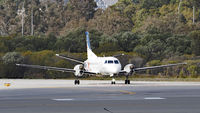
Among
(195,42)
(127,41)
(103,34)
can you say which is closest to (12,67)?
(127,41)

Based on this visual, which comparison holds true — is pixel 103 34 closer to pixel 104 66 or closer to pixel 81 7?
pixel 81 7

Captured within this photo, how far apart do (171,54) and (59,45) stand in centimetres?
1900

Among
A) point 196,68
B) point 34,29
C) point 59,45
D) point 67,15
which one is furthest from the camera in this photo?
point 67,15

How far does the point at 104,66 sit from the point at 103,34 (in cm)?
5335

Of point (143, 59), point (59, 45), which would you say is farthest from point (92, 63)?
point (59, 45)

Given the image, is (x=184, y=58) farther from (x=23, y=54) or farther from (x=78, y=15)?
(x=78, y=15)

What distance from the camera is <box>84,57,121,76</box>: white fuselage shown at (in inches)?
1859

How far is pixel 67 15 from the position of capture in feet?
475

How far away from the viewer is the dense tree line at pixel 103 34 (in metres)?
72.7

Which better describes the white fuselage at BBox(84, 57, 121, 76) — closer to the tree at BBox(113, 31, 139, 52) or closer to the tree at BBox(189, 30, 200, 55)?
the tree at BBox(189, 30, 200, 55)

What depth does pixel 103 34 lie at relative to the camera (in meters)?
101

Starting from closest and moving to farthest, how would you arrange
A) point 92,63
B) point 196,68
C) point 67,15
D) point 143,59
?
point 92,63, point 196,68, point 143,59, point 67,15

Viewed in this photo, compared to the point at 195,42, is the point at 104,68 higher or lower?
lower

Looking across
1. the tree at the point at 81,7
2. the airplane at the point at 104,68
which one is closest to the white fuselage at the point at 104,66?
the airplane at the point at 104,68
